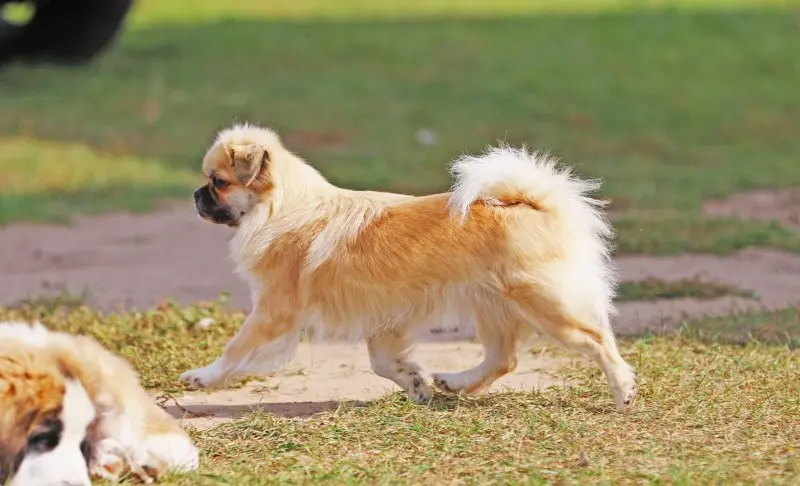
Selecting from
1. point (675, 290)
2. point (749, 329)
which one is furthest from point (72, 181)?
point (749, 329)

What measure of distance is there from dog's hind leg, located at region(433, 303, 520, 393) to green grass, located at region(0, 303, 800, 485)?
11 cm

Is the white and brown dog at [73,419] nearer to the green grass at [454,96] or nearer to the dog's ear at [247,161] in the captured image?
the dog's ear at [247,161]

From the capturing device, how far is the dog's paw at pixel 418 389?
6.21m

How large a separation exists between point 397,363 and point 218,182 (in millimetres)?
1201

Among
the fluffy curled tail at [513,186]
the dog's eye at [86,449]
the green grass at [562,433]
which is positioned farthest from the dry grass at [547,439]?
the fluffy curled tail at [513,186]

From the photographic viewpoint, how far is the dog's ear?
6.24m

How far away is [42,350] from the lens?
484cm

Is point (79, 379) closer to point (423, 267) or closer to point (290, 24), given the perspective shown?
point (423, 267)

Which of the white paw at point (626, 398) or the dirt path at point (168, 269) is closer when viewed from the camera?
the white paw at point (626, 398)

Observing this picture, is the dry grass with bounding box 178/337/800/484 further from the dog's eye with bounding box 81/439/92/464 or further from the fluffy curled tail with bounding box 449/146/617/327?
the fluffy curled tail with bounding box 449/146/617/327

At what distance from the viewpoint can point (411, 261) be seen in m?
5.93

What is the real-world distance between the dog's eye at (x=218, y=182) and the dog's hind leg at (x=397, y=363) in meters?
1.00

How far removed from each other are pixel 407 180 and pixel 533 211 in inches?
299

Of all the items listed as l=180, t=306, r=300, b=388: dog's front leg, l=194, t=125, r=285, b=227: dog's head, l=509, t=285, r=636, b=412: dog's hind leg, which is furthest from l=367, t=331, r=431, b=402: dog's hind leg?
l=194, t=125, r=285, b=227: dog's head
